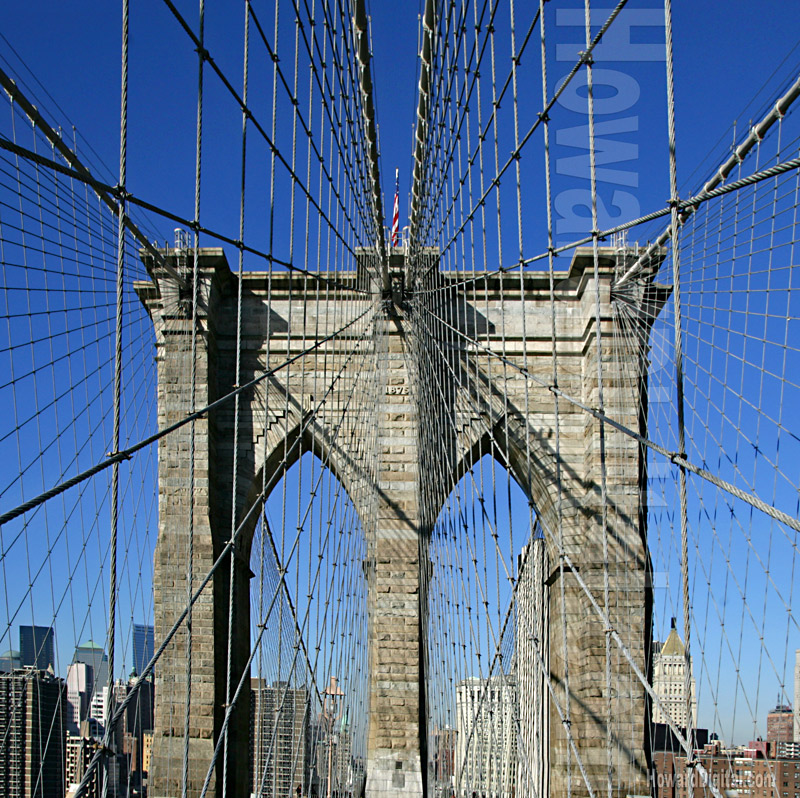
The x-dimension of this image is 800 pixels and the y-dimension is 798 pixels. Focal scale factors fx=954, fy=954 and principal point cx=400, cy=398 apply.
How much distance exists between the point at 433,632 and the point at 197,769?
269cm

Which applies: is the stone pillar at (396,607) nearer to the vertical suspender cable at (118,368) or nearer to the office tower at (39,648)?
the office tower at (39,648)

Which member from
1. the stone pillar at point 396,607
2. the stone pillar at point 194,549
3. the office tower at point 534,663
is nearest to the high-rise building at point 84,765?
the stone pillar at point 194,549

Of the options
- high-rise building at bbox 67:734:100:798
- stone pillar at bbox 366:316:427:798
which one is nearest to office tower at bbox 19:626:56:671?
high-rise building at bbox 67:734:100:798

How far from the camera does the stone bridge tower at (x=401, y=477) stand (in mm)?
9367

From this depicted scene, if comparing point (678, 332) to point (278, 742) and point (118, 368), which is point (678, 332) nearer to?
point (118, 368)

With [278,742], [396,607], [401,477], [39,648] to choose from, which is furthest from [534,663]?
[39,648]

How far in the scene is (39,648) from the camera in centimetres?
973

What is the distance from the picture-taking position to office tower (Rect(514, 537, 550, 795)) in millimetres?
10430

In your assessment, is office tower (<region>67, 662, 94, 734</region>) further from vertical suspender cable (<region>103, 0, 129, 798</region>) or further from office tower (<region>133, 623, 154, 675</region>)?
vertical suspender cable (<region>103, 0, 129, 798</region>)

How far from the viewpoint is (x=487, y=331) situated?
10227mm

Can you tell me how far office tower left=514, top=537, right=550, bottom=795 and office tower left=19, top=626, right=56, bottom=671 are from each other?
186 inches

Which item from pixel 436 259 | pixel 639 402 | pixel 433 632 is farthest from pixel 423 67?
pixel 433 632

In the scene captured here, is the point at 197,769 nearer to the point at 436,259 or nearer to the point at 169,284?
the point at 169,284

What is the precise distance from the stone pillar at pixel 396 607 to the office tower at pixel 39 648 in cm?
313
